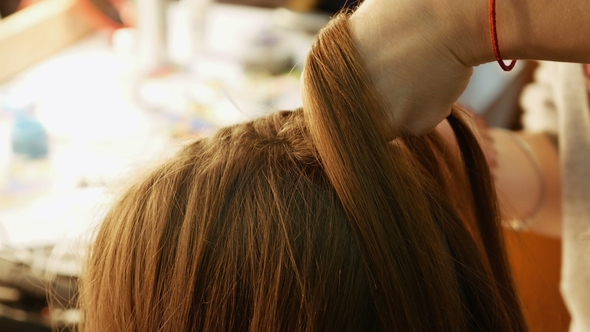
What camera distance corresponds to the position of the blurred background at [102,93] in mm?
909

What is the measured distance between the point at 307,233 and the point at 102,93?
A: 1.03 metres

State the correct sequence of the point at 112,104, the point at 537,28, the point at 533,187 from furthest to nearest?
the point at 112,104
the point at 533,187
the point at 537,28

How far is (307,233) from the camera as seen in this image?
461 mm

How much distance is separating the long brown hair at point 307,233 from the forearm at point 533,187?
506mm

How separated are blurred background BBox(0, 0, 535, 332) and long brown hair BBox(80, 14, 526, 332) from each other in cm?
33

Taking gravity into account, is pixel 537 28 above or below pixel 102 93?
below

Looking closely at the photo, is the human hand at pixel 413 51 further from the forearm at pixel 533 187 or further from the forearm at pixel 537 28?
the forearm at pixel 533 187

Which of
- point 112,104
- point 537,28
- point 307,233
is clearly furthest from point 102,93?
point 537,28

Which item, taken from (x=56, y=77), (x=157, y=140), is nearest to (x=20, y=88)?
(x=56, y=77)

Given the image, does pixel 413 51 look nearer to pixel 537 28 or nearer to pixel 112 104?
pixel 537 28

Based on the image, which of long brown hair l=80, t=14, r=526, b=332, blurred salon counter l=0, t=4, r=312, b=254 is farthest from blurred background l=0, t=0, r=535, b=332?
long brown hair l=80, t=14, r=526, b=332

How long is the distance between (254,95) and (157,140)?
27cm

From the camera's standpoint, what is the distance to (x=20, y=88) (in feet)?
4.17

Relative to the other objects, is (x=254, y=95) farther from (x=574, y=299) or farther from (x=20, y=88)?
(x=574, y=299)
